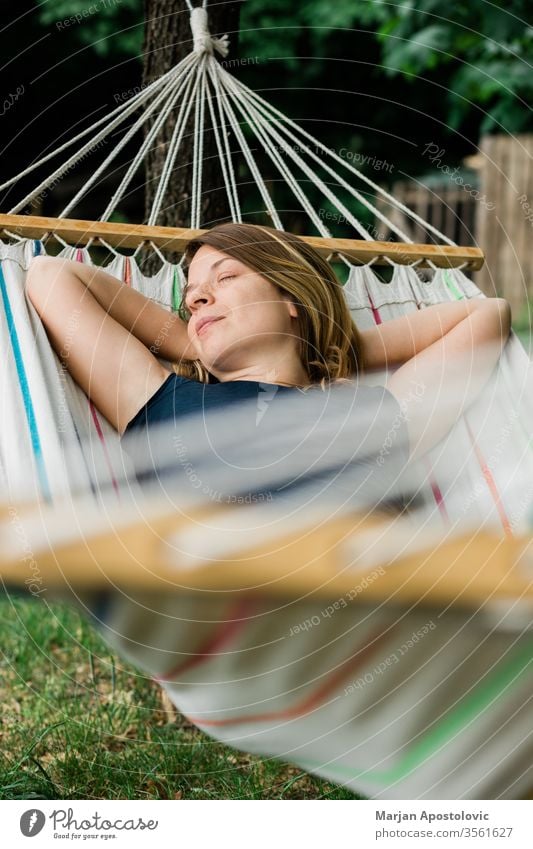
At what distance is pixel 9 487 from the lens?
0.87 m

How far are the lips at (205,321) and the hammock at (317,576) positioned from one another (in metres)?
0.13

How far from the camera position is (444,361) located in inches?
42.9

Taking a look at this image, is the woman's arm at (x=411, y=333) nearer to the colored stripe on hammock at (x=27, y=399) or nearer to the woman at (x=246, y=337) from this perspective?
the woman at (x=246, y=337)

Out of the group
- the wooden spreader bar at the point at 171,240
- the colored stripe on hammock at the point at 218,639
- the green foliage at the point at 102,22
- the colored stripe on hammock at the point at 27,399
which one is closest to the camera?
the colored stripe on hammock at the point at 218,639

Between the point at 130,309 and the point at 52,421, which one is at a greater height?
the point at 130,309

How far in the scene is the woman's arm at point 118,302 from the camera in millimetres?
995

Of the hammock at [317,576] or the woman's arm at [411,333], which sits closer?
the hammock at [317,576]

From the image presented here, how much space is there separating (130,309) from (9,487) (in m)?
0.30

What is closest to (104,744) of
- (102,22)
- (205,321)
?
(205,321)

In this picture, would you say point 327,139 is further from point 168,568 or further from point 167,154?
point 168,568

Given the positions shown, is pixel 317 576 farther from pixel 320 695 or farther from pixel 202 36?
pixel 202 36

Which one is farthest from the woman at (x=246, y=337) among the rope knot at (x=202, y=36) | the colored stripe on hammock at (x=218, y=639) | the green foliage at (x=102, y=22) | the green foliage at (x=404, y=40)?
the green foliage at (x=102, y=22)

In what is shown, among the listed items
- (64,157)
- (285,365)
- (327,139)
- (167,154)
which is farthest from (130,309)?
(327,139)

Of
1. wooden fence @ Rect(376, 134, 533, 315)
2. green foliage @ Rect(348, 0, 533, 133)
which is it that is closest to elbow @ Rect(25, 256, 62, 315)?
green foliage @ Rect(348, 0, 533, 133)
